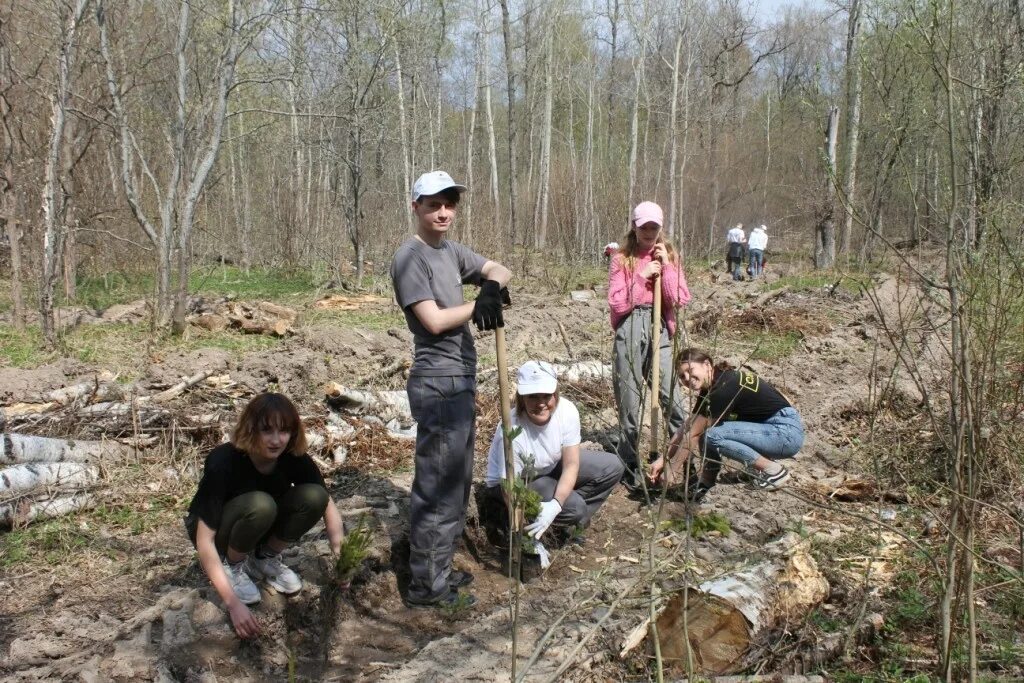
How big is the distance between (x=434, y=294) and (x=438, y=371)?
1.06 feet

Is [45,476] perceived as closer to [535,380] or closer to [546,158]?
[535,380]

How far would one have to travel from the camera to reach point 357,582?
373 cm

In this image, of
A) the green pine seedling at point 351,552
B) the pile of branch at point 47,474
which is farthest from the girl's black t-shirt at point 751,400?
the pile of branch at point 47,474

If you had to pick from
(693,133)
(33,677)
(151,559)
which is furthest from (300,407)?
(693,133)

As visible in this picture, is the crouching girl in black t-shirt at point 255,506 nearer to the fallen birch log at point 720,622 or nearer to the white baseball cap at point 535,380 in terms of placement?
the white baseball cap at point 535,380

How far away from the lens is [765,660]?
2.74 metres

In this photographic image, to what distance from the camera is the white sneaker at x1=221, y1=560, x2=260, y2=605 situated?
10.8 feet

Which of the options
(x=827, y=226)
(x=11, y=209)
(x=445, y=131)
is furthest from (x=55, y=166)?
(x=445, y=131)

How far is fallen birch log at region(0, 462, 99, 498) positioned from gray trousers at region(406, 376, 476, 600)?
218cm

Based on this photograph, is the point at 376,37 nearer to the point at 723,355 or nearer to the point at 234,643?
the point at 723,355

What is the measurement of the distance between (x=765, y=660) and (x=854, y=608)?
57cm

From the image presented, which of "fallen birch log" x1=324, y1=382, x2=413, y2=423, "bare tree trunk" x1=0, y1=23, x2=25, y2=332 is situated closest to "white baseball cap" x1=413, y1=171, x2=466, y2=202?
"fallen birch log" x1=324, y1=382, x2=413, y2=423

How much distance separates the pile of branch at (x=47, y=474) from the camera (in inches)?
163

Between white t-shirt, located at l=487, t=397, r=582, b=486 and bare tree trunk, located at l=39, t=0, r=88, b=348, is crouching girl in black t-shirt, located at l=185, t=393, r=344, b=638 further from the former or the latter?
bare tree trunk, located at l=39, t=0, r=88, b=348
